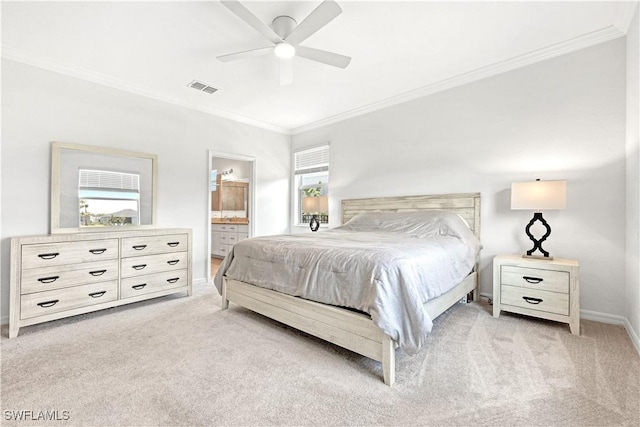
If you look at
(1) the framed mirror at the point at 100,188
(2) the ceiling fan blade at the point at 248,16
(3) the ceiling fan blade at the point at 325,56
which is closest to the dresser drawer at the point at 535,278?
(3) the ceiling fan blade at the point at 325,56

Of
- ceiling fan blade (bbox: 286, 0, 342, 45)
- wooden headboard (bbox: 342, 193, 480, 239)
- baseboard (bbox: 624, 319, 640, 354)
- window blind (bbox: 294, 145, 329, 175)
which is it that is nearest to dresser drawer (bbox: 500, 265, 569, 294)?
baseboard (bbox: 624, 319, 640, 354)

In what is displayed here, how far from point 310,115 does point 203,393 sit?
410cm

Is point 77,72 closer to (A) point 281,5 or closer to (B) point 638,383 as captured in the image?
(A) point 281,5

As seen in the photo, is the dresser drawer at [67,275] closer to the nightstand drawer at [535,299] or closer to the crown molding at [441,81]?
the crown molding at [441,81]

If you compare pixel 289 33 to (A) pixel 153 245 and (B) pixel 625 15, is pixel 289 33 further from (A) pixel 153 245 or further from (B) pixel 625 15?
(B) pixel 625 15

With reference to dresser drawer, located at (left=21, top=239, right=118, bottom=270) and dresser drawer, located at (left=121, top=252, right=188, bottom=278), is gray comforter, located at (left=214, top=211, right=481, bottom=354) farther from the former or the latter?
dresser drawer, located at (left=21, top=239, right=118, bottom=270)

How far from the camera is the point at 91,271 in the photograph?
2734 mm

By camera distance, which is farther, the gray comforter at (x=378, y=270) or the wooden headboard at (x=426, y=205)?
the wooden headboard at (x=426, y=205)

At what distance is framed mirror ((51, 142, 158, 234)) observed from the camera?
118 inches

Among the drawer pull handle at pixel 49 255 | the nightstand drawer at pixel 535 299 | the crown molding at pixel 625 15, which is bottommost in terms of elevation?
the nightstand drawer at pixel 535 299

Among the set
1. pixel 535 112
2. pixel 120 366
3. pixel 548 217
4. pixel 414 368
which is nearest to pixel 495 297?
pixel 548 217

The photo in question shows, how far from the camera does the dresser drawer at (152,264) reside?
2.97m

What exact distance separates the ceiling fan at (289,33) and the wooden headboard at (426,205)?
79.5 inches

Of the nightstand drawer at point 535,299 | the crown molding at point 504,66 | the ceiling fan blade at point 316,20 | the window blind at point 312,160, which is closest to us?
the ceiling fan blade at point 316,20
